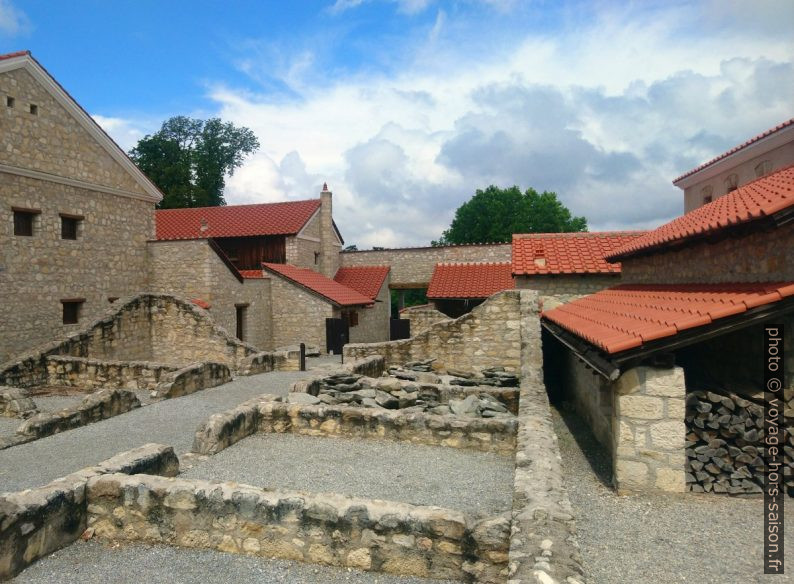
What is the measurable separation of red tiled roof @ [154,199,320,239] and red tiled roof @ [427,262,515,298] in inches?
308

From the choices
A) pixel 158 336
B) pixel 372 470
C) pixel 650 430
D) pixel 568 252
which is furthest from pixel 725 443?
pixel 158 336

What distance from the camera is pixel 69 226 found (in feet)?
54.5

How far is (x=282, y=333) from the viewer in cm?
2197

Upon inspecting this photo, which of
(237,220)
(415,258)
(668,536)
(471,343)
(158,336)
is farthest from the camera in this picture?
(415,258)

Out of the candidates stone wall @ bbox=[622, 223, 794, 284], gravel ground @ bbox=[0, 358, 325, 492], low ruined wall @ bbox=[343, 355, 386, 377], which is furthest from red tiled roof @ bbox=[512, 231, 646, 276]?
gravel ground @ bbox=[0, 358, 325, 492]

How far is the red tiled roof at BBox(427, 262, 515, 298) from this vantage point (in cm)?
2308

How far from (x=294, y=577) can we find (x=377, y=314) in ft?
73.8

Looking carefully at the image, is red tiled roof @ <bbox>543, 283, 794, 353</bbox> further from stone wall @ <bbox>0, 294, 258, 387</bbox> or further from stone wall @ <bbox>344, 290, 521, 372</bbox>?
stone wall @ <bbox>0, 294, 258, 387</bbox>

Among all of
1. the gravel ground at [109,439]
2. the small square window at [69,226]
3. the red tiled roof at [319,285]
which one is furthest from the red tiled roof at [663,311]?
the small square window at [69,226]

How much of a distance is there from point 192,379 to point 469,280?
15606 mm

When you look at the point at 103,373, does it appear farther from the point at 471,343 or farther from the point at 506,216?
the point at 506,216

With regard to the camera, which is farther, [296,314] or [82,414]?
[296,314]

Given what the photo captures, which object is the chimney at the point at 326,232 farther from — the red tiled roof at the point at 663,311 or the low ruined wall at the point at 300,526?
the low ruined wall at the point at 300,526

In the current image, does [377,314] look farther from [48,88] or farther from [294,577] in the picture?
[294,577]
